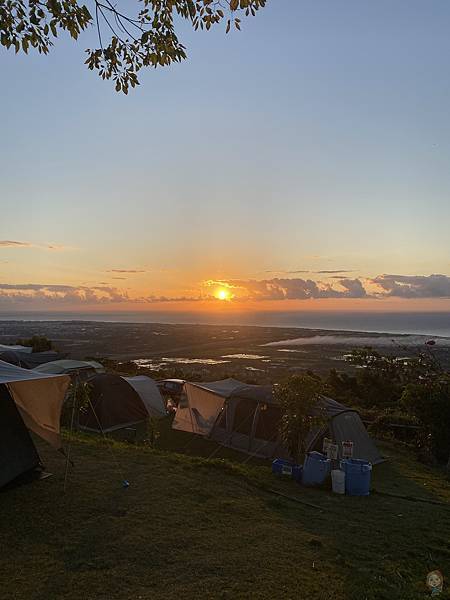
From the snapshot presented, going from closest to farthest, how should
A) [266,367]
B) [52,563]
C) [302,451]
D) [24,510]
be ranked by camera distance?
1. [52,563]
2. [24,510]
3. [302,451]
4. [266,367]

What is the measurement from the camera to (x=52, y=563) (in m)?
5.44

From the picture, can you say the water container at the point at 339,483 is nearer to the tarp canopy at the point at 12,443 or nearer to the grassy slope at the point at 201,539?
the grassy slope at the point at 201,539

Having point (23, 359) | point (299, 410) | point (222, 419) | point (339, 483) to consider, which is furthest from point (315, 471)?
point (23, 359)

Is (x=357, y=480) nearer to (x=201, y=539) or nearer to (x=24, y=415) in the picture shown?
(x=201, y=539)

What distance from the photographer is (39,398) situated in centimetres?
795

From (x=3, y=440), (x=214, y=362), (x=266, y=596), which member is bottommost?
(x=214, y=362)

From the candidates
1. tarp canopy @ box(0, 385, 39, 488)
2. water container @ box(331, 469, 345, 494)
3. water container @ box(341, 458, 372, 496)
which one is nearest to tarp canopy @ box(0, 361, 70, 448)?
tarp canopy @ box(0, 385, 39, 488)

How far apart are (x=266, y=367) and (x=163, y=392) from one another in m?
25.6

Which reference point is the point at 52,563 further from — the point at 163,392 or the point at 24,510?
the point at 163,392

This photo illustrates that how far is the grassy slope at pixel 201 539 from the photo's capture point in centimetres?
519

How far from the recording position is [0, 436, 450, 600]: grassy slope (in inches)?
204

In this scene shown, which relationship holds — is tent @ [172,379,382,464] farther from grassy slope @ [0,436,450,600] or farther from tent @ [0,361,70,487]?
tent @ [0,361,70,487]

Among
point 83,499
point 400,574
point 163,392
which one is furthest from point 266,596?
point 163,392

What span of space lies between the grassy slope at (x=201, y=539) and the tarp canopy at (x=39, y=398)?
1.01 m
